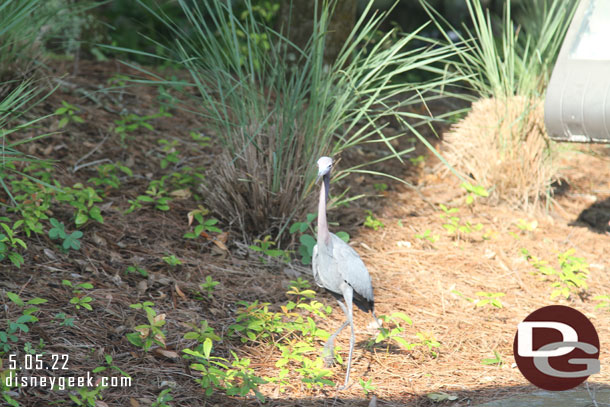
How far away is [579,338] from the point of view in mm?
3088

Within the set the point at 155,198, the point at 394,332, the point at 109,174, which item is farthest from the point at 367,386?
the point at 109,174

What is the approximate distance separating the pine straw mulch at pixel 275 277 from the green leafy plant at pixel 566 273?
0.20 ft

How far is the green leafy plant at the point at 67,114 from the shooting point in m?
4.24

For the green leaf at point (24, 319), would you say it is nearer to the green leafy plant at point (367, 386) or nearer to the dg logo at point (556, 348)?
the green leafy plant at point (367, 386)

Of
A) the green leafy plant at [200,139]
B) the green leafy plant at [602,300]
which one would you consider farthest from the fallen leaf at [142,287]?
the green leafy plant at [602,300]

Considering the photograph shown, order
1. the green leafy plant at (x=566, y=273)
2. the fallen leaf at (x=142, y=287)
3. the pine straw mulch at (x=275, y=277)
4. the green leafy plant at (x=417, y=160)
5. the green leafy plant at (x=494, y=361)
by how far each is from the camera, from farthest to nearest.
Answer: the green leafy plant at (x=417, y=160)
the green leafy plant at (x=566, y=273)
the fallen leaf at (x=142, y=287)
the green leafy plant at (x=494, y=361)
the pine straw mulch at (x=275, y=277)

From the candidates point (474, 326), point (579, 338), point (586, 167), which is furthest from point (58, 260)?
point (586, 167)

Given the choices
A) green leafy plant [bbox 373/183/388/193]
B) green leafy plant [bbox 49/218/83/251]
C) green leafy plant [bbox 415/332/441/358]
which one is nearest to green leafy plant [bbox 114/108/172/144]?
green leafy plant [bbox 49/218/83/251]

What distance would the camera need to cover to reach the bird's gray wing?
107 inches

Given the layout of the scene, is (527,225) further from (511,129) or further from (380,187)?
(380,187)

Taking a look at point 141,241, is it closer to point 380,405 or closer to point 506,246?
point 380,405

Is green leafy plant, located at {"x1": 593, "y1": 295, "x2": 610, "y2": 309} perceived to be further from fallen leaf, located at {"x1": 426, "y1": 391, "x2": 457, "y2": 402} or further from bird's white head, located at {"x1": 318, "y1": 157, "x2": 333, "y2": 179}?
bird's white head, located at {"x1": 318, "y1": 157, "x2": 333, "y2": 179}

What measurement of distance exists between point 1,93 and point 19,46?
1.18ft

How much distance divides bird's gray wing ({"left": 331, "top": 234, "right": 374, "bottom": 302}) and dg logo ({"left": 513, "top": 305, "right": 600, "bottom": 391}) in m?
0.75
